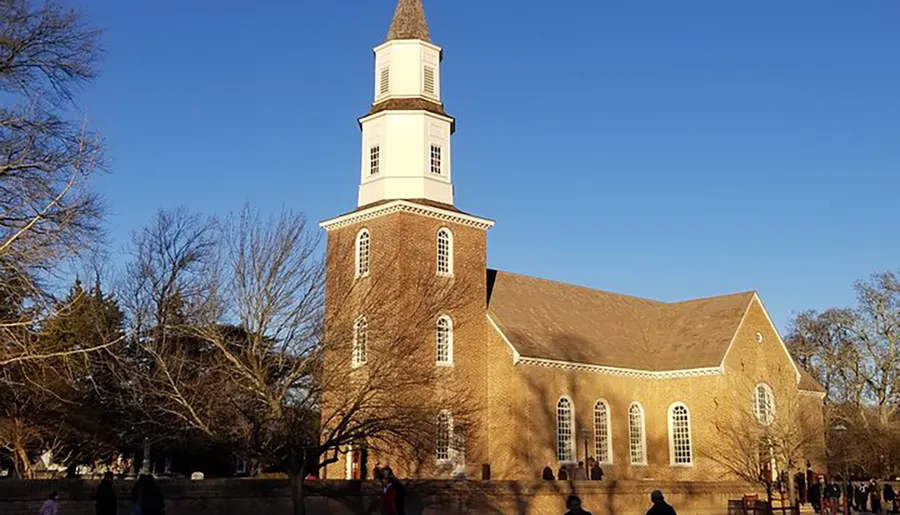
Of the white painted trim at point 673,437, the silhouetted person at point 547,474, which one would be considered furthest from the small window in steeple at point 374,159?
the white painted trim at point 673,437

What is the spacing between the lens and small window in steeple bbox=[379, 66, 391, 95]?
122ft

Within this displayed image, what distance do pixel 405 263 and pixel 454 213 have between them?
3.32 m

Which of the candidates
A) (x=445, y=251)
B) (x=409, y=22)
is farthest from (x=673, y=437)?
(x=409, y=22)

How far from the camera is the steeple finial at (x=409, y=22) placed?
3719 centimetres

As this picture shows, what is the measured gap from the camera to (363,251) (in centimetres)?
3606

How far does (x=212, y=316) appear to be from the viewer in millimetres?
23766

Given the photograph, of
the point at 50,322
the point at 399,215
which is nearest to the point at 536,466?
the point at 399,215

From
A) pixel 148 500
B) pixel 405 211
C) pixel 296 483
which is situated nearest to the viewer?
pixel 148 500

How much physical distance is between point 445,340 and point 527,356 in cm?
329

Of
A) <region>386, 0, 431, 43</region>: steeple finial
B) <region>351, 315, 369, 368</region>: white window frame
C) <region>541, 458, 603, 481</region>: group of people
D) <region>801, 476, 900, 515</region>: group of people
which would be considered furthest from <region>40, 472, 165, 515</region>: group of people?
<region>801, 476, 900, 515</region>: group of people

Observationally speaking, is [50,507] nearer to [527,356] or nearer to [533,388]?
[527,356]

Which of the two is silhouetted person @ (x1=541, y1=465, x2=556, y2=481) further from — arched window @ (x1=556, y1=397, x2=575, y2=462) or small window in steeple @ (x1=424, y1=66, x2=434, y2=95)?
small window in steeple @ (x1=424, y1=66, x2=434, y2=95)

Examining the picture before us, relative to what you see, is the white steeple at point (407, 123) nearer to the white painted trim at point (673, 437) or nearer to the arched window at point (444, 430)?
the arched window at point (444, 430)

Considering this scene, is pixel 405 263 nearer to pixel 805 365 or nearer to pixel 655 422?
pixel 655 422
